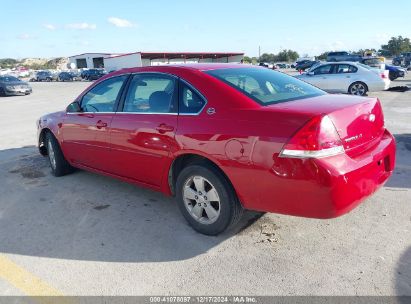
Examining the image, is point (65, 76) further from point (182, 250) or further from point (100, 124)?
point (182, 250)

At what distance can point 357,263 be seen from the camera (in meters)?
3.12

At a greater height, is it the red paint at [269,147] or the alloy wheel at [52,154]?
the red paint at [269,147]

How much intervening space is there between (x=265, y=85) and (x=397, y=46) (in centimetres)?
9665

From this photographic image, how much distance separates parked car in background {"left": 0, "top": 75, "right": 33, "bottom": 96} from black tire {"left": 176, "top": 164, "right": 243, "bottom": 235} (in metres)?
25.3

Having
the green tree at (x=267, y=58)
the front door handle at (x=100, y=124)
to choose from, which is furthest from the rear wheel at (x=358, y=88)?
the green tree at (x=267, y=58)

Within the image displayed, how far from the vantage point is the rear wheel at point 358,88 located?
14.9 meters

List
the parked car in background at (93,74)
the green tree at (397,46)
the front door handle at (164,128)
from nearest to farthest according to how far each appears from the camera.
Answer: the front door handle at (164,128) → the parked car in background at (93,74) → the green tree at (397,46)

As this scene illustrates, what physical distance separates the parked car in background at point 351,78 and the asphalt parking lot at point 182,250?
1092 centimetres

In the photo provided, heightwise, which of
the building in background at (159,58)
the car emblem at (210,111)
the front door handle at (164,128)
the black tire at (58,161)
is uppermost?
the building in background at (159,58)

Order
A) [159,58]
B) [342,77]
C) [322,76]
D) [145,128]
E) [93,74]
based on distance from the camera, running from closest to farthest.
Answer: [145,128] < [342,77] < [322,76] < [93,74] < [159,58]

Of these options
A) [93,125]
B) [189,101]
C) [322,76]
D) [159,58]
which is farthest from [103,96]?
[159,58]

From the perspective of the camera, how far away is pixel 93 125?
4.75m

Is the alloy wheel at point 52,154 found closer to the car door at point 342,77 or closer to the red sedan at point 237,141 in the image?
the red sedan at point 237,141

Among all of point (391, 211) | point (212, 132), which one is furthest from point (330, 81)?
point (212, 132)
